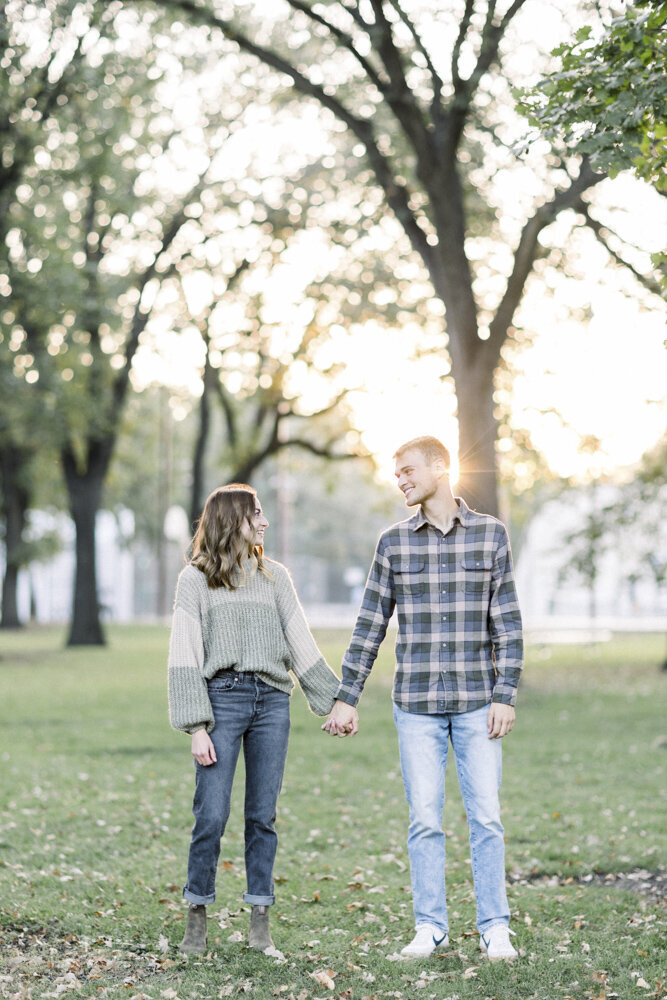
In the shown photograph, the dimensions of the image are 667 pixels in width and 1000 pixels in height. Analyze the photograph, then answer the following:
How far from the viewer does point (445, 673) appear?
5371 millimetres

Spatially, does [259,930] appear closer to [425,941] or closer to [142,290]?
[425,941]

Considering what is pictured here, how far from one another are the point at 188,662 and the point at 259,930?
136cm

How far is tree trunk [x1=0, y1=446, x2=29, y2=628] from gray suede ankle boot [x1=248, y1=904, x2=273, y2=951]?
32087 mm

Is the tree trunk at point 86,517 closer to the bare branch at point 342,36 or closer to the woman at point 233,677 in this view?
the bare branch at point 342,36

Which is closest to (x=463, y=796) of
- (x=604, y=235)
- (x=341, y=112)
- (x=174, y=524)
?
(x=341, y=112)

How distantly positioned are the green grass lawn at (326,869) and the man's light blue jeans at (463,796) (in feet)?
1.07

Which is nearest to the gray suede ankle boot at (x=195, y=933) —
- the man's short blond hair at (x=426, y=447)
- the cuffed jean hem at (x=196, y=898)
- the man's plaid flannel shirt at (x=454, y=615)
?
the cuffed jean hem at (x=196, y=898)

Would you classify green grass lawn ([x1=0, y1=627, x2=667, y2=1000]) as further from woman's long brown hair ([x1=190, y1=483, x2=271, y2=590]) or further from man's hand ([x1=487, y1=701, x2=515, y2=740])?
woman's long brown hair ([x1=190, y1=483, x2=271, y2=590])

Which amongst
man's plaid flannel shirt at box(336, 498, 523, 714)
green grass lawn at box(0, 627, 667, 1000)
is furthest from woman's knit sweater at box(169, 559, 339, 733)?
green grass lawn at box(0, 627, 667, 1000)

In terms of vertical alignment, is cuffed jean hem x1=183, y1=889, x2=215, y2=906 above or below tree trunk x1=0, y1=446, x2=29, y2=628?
below

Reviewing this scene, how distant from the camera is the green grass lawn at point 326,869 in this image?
17.6 ft

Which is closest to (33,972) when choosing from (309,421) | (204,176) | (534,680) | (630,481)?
(534,680)

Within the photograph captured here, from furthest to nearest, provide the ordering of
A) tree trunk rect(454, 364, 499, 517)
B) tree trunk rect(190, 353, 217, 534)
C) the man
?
1. tree trunk rect(190, 353, 217, 534)
2. tree trunk rect(454, 364, 499, 517)
3. the man

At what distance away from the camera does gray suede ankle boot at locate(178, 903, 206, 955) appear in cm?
562
